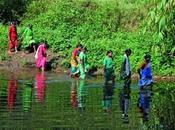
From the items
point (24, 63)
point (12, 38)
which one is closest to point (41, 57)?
point (24, 63)

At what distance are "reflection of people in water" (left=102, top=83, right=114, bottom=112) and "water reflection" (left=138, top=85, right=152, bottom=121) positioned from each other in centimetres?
89

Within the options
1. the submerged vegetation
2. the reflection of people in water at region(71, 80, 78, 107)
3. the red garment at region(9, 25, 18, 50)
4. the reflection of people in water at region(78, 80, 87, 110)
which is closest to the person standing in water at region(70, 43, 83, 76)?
the submerged vegetation

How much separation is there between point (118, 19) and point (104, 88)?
11782 millimetres

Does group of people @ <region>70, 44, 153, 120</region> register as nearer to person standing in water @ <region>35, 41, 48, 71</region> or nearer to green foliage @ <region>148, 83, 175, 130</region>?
green foliage @ <region>148, 83, 175, 130</region>

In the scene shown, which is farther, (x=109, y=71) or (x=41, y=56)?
(x=41, y=56)

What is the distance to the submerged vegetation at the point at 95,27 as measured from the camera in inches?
1163

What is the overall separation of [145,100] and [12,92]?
4402 millimetres

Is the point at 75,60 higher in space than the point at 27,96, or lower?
higher

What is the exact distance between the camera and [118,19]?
3462cm

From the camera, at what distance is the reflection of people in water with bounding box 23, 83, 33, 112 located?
57.1 ft

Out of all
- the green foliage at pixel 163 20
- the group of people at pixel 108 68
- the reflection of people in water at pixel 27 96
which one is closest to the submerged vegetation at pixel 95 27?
the group of people at pixel 108 68

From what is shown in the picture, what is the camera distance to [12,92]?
21.0 m

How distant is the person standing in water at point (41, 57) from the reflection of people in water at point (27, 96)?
221 inches

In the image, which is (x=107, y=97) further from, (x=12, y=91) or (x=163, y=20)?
(x=163, y=20)
